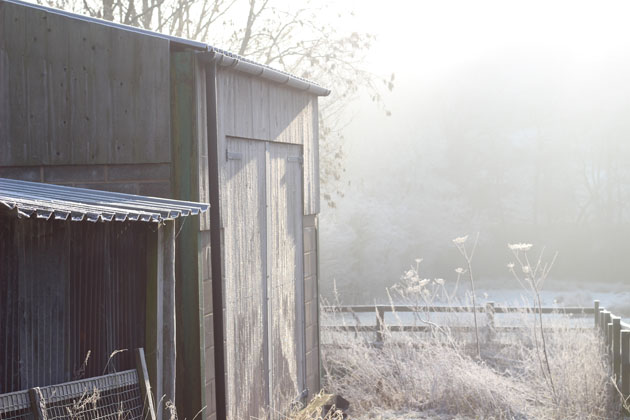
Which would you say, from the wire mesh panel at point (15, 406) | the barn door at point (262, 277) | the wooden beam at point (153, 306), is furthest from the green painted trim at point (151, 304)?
the barn door at point (262, 277)

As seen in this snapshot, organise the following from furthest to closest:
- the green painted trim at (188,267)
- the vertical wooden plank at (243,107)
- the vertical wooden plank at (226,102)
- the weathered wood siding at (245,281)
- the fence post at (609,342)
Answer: the fence post at (609,342)
the vertical wooden plank at (243,107)
the weathered wood siding at (245,281)
the vertical wooden plank at (226,102)
the green painted trim at (188,267)

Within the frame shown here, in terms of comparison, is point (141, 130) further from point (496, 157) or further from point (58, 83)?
point (496, 157)

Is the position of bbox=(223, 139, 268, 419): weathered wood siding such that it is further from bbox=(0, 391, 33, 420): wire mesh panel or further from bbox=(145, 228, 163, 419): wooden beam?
bbox=(0, 391, 33, 420): wire mesh panel

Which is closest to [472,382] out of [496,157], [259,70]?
[259,70]

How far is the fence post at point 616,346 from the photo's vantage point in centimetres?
979

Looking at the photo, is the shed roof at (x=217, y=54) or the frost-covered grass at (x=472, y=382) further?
the frost-covered grass at (x=472, y=382)

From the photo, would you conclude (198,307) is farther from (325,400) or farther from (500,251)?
(500,251)

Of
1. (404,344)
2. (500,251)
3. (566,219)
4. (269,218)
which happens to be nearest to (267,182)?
(269,218)

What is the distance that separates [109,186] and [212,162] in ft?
2.87

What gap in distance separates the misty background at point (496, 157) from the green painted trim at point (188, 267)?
83.7 ft

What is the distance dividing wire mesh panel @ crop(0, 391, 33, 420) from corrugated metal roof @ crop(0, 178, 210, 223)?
3.85 feet

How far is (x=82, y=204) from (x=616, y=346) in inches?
286

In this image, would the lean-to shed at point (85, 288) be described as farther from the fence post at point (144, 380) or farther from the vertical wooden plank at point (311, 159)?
the vertical wooden plank at point (311, 159)

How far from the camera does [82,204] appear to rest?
5105 millimetres
